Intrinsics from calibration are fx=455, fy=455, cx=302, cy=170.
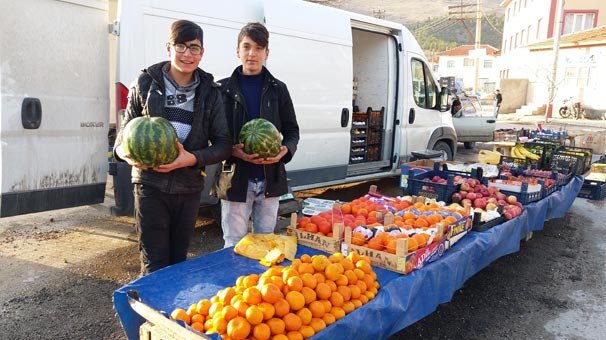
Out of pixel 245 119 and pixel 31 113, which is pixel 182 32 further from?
pixel 31 113

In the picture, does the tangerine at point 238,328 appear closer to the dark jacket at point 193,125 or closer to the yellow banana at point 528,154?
the dark jacket at point 193,125

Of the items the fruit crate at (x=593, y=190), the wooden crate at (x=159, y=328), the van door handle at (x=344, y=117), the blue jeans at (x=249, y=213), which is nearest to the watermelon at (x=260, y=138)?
the blue jeans at (x=249, y=213)

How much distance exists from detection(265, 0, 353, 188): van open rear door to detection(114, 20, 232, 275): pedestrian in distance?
266 cm

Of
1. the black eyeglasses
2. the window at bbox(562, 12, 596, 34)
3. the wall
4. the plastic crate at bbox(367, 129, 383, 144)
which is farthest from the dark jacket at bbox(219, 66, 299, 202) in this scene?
the window at bbox(562, 12, 596, 34)

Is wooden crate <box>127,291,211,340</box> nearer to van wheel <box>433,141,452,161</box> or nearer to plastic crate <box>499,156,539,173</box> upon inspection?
plastic crate <box>499,156,539,173</box>

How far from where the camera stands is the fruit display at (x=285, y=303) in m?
2.13

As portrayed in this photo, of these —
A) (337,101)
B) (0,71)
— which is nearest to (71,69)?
(0,71)

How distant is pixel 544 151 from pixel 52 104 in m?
7.20

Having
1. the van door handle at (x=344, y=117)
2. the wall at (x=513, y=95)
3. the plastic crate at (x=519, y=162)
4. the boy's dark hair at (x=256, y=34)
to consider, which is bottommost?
the plastic crate at (x=519, y=162)

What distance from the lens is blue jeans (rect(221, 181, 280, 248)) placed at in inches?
133

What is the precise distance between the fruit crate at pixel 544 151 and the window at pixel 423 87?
1.83 meters

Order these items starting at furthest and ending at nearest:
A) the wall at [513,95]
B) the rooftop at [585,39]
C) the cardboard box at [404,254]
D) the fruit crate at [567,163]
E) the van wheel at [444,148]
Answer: the wall at [513,95] → the rooftop at [585,39] → the van wheel at [444,148] → the fruit crate at [567,163] → the cardboard box at [404,254]

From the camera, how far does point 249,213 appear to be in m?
3.50

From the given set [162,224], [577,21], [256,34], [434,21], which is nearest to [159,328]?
[162,224]
